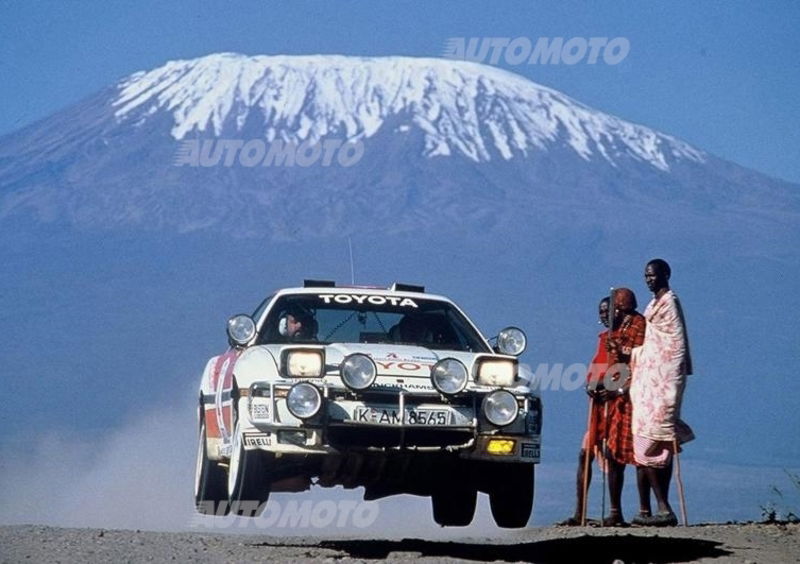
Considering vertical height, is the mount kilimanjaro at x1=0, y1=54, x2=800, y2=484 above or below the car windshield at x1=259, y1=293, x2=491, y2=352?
above

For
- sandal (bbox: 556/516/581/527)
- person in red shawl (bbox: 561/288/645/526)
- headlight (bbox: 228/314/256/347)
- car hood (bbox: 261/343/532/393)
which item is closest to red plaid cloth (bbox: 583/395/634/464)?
person in red shawl (bbox: 561/288/645/526)

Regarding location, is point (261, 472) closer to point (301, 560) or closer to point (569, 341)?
point (301, 560)

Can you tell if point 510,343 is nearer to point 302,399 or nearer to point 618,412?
point 618,412

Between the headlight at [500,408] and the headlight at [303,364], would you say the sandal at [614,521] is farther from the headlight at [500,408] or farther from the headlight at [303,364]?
the headlight at [303,364]

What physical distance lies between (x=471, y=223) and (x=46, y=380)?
2410 inches

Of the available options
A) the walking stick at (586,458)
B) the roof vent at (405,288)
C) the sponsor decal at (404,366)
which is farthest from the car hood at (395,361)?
the walking stick at (586,458)

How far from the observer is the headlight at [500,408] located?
10.6 meters

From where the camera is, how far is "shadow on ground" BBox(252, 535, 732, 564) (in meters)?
10.3

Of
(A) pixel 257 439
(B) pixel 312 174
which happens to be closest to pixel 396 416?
(A) pixel 257 439

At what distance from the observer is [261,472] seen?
10.9 meters

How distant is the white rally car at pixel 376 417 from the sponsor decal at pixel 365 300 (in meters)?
0.31

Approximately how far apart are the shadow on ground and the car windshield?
1.26 metres

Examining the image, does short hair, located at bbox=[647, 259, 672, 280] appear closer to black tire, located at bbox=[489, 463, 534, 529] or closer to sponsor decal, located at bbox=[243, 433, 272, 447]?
black tire, located at bbox=[489, 463, 534, 529]

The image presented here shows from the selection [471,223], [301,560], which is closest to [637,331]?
[301,560]
